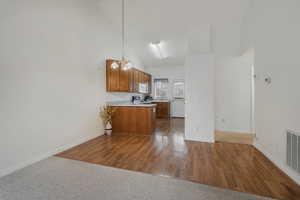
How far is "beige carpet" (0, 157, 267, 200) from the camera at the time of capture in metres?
1.51

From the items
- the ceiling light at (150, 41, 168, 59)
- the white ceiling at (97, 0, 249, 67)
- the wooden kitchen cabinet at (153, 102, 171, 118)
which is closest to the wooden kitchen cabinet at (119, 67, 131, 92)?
the white ceiling at (97, 0, 249, 67)

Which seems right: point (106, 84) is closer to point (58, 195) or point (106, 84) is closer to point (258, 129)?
point (58, 195)

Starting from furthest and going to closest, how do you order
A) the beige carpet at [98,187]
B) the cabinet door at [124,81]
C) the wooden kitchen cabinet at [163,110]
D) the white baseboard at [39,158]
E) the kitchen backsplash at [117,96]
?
1. the wooden kitchen cabinet at [163,110]
2. the cabinet door at [124,81]
3. the kitchen backsplash at [117,96]
4. the white baseboard at [39,158]
5. the beige carpet at [98,187]

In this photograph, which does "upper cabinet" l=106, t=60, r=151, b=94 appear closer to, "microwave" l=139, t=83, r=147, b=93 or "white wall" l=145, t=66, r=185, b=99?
"microwave" l=139, t=83, r=147, b=93

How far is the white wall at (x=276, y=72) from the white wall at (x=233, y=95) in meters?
1.25

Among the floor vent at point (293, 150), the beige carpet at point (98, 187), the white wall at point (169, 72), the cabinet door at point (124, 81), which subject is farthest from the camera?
the white wall at point (169, 72)

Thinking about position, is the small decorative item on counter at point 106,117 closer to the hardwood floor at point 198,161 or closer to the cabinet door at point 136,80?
the hardwood floor at point 198,161

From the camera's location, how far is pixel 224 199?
4.76ft

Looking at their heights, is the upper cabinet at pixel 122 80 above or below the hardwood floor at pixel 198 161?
above

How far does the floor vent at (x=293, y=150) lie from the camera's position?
166cm

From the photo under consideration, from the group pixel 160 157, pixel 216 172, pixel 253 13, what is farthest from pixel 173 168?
pixel 253 13

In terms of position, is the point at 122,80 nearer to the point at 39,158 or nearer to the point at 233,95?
the point at 39,158

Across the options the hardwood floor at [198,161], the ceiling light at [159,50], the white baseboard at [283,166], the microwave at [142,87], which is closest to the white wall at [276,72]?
the white baseboard at [283,166]

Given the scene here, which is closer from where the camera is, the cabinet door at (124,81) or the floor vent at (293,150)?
the floor vent at (293,150)
